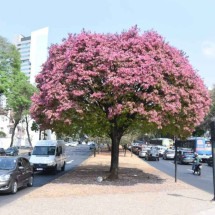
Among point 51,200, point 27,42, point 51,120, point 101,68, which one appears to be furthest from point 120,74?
point 27,42

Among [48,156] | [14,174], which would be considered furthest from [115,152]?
[48,156]

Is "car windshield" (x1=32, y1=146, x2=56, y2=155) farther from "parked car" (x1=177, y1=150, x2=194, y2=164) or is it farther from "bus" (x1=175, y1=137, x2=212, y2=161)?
"bus" (x1=175, y1=137, x2=212, y2=161)

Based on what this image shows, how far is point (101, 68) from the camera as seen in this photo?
17656 mm

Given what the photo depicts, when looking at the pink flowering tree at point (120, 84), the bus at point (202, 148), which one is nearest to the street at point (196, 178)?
the pink flowering tree at point (120, 84)

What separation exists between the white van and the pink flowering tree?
6.34 meters

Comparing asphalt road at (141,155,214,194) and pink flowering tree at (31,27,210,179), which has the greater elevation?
pink flowering tree at (31,27,210,179)

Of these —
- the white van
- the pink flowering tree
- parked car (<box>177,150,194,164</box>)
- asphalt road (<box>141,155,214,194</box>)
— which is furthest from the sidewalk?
parked car (<box>177,150,194,164</box>)

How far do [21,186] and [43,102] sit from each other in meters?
4.13

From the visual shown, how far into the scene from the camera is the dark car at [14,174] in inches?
619

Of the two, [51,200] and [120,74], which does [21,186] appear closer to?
[51,200]

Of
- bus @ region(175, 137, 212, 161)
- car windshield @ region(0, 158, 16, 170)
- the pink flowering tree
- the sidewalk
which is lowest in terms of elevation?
the sidewalk

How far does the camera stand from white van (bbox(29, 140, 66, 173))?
2614cm

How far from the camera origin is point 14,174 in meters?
16.4

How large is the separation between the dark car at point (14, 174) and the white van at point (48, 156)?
7.01m
